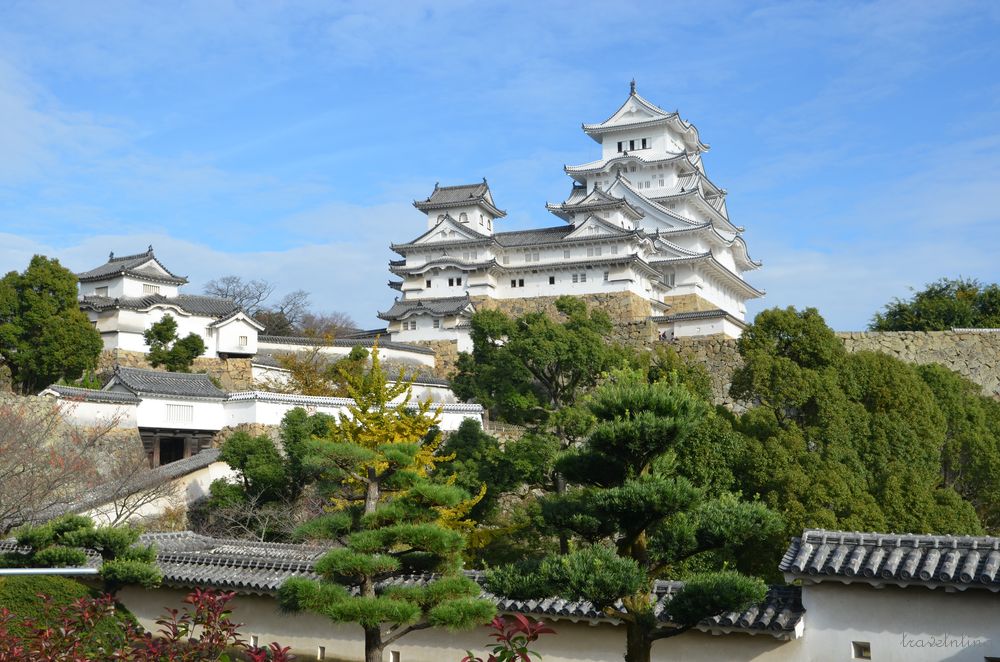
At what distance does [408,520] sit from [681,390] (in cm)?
287

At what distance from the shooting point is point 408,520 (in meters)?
9.10

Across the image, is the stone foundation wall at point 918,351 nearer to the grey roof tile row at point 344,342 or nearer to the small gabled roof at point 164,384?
the grey roof tile row at point 344,342

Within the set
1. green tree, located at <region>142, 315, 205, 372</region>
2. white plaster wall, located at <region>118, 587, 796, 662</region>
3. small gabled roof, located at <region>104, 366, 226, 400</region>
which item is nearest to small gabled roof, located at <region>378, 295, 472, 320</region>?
green tree, located at <region>142, 315, 205, 372</region>

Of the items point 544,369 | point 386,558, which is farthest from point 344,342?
point 386,558

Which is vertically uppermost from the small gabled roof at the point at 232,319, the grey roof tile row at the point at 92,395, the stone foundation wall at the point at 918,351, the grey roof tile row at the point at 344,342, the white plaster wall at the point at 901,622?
the small gabled roof at the point at 232,319

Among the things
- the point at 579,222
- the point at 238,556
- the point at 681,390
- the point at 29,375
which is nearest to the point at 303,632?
the point at 238,556

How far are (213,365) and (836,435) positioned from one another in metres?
19.8

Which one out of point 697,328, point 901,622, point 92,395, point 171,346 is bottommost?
point 901,622

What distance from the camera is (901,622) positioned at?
Result: 8.20m

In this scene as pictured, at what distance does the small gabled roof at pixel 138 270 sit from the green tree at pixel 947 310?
950 inches

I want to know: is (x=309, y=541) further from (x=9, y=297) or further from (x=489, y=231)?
(x=489, y=231)

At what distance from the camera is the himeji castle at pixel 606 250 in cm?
3562

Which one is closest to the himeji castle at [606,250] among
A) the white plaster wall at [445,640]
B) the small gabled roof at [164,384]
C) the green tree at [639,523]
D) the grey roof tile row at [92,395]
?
the small gabled roof at [164,384]

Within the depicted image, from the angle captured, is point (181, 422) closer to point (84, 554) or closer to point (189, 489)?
point (189, 489)
